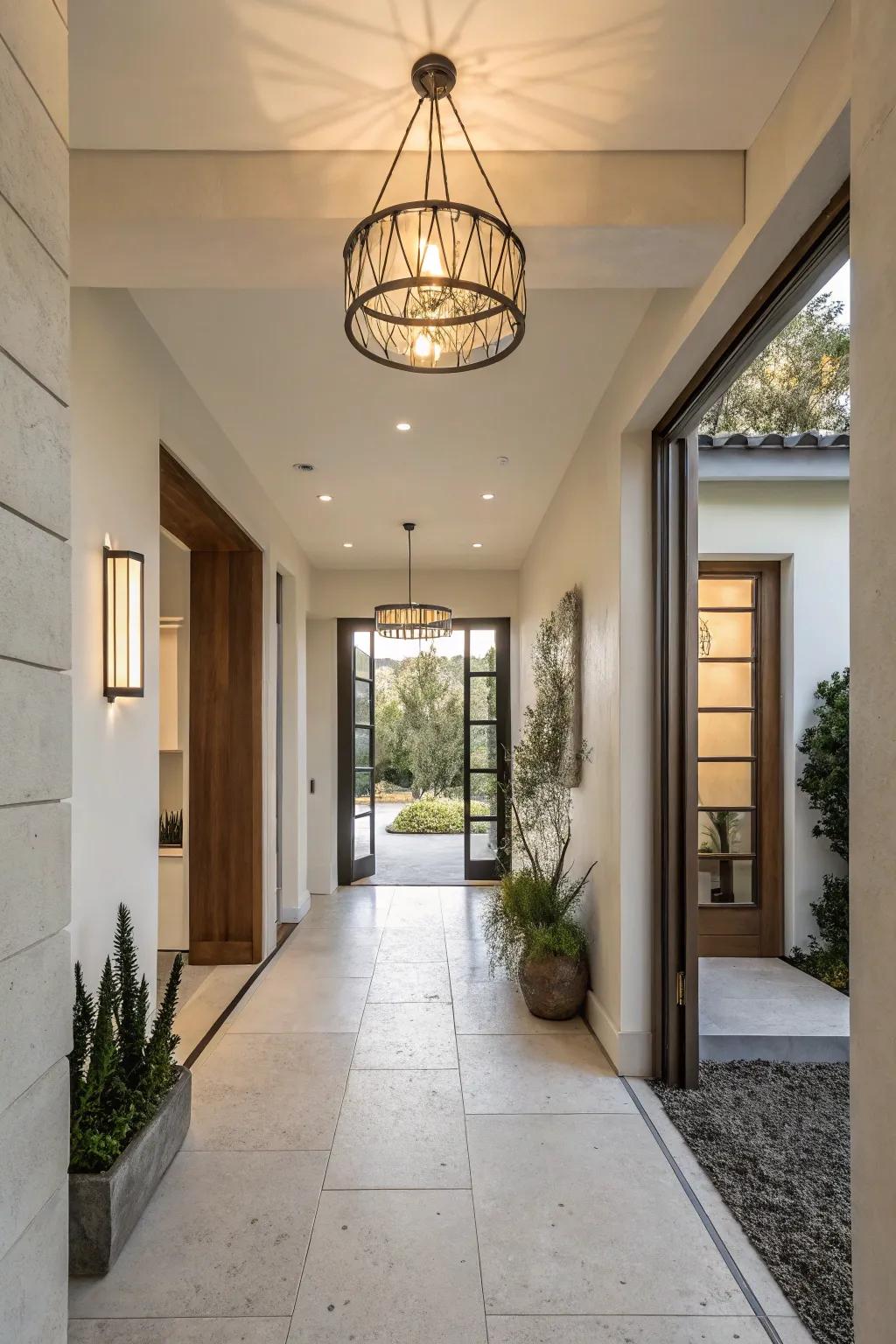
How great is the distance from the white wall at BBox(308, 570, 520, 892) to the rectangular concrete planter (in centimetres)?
496

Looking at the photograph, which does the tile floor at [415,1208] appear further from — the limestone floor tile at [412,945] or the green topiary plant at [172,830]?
the green topiary plant at [172,830]

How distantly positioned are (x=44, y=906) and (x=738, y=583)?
163 inches

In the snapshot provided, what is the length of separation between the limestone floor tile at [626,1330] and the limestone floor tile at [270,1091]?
1026 mm

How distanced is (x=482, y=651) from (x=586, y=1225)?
5.82 m

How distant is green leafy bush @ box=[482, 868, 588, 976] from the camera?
390cm

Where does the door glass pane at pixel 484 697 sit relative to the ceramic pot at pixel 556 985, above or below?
above

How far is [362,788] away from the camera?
7.71 m

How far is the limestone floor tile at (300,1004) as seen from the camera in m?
3.88

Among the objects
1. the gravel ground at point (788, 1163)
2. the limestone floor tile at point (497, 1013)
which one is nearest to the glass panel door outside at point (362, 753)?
the limestone floor tile at point (497, 1013)

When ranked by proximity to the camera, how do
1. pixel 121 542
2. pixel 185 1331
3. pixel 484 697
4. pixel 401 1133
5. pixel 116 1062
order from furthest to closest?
pixel 484 697
pixel 401 1133
pixel 121 542
pixel 116 1062
pixel 185 1331

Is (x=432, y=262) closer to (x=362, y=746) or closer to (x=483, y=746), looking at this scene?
(x=362, y=746)

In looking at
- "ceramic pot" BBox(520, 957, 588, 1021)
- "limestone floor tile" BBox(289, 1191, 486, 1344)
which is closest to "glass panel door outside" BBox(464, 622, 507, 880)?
"ceramic pot" BBox(520, 957, 588, 1021)

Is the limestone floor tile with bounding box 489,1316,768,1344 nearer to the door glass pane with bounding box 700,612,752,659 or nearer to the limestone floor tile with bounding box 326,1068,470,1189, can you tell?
the limestone floor tile with bounding box 326,1068,470,1189

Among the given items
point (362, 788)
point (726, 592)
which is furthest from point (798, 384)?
point (362, 788)
